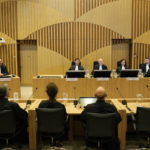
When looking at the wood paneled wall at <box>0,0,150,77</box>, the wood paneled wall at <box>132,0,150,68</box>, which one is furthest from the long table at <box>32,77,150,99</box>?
the wood paneled wall at <box>132,0,150,68</box>

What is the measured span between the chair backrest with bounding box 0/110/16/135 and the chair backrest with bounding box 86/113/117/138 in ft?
3.68

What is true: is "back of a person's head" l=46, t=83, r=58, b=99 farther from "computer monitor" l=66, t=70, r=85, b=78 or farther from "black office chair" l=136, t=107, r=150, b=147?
"computer monitor" l=66, t=70, r=85, b=78

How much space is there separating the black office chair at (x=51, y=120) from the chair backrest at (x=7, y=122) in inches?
15.1

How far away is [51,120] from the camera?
10.7ft

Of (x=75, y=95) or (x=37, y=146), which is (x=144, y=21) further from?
(x=37, y=146)

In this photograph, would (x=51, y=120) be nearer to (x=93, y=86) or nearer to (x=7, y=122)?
(x=7, y=122)

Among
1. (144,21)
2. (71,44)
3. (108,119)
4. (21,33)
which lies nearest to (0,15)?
(21,33)

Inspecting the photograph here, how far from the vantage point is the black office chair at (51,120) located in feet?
10.6

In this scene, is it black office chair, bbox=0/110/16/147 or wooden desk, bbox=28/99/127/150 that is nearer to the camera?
black office chair, bbox=0/110/16/147

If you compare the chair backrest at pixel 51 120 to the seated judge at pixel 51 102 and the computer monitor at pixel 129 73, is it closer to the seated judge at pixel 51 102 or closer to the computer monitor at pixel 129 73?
the seated judge at pixel 51 102

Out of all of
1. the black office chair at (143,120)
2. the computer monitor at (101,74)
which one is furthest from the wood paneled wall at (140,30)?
the black office chair at (143,120)

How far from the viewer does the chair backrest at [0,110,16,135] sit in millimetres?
3191

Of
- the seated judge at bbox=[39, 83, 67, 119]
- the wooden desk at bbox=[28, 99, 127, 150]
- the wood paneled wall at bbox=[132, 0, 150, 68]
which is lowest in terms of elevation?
the wooden desk at bbox=[28, 99, 127, 150]

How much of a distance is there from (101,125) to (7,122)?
138cm
